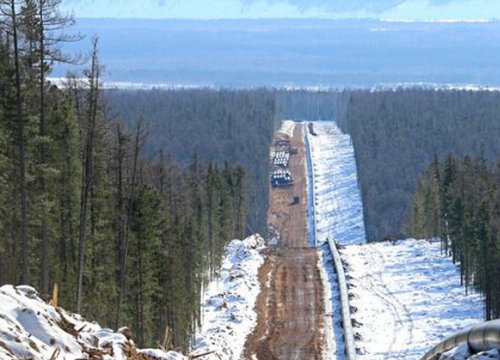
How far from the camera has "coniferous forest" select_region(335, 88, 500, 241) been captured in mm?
131375

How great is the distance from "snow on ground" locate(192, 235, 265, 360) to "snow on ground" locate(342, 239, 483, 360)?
4.86 meters

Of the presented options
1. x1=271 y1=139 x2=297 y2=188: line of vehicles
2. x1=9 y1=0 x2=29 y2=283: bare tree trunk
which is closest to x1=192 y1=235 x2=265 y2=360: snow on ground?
x1=9 y1=0 x2=29 y2=283: bare tree trunk

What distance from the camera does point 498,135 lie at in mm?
153625

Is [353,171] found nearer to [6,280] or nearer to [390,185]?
[390,185]

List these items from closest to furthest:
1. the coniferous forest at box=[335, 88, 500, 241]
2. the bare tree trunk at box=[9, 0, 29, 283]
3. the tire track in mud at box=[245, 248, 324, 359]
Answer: the bare tree trunk at box=[9, 0, 29, 283] → the tire track in mud at box=[245, 248, 324, 359] → the coniferous forest at box=[335, 88, 500, 241]

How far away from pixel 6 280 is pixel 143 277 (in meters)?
7.44

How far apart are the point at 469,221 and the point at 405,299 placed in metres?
10.5

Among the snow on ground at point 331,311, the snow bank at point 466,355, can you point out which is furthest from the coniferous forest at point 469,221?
the snow bank at point 466,355

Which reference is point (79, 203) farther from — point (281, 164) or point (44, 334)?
point (281, 164)

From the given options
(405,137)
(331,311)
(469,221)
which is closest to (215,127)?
(405,137)

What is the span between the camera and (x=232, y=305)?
1773 inches

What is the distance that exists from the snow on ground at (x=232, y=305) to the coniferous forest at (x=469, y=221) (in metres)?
11.6

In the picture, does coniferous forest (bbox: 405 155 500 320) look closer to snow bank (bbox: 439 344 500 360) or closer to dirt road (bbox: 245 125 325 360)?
dirt road (bbox: 245 125 325 360)

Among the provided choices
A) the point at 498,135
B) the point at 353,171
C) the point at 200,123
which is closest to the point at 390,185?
the point at 353,171
